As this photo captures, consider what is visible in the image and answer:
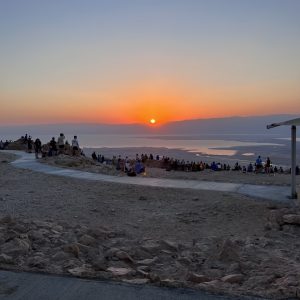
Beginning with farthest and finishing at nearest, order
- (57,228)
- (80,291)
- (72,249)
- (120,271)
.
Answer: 1. (57,228)
2. (72,249)
3. (120,271)
4. (80,291)

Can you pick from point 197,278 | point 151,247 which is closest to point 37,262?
point 151,247

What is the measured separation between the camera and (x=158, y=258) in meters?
6.17

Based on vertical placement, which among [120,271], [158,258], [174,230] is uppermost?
[120,271]

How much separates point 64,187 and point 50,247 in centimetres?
782

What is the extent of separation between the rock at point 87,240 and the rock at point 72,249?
0.54 m

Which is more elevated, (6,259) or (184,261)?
(6,259)

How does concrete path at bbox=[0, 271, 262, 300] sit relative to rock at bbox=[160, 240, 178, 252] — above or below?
above

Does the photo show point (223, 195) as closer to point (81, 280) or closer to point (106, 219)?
point (106, 219)

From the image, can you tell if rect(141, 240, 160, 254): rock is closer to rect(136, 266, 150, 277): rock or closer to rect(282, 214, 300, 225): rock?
rect(136, 266, 150, 277): rock

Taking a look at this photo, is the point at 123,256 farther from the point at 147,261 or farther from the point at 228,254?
the point at 228,254

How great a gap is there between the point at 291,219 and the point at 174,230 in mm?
2325

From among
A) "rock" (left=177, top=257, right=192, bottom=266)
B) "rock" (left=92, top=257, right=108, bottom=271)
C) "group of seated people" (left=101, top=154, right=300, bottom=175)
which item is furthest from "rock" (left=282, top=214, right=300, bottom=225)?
"group of seated people" (left=101, top=154, right=300, bottom=175)

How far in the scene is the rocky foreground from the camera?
15.9 ft

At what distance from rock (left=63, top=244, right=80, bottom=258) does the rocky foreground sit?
1 centimetres
